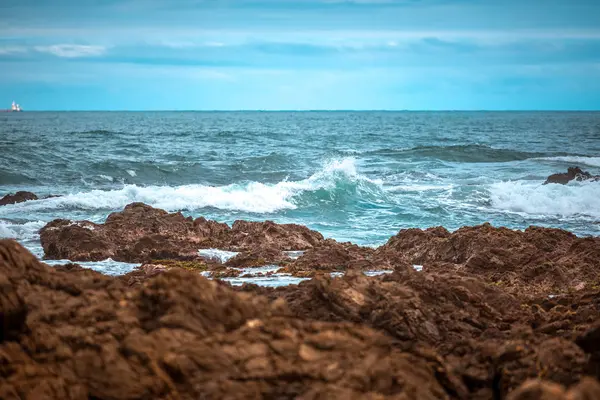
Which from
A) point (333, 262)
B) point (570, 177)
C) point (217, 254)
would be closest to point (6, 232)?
point (217, 254)

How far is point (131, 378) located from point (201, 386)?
0.34 metres

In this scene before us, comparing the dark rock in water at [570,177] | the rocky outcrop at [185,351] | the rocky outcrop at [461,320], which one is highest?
the rocky outcrop at [185,351]

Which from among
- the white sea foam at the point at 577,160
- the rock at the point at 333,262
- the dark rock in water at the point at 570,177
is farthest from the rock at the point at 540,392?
the white sea foam at the point at 577,160

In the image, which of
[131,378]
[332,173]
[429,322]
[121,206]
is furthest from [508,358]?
[332,173]

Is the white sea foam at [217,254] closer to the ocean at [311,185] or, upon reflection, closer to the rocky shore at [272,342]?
the ocean at [311,185]

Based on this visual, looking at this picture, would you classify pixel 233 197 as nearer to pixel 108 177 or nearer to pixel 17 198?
pixel 17 198

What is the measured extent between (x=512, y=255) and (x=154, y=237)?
5709mm

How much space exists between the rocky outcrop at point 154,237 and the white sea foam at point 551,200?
9.47 metres

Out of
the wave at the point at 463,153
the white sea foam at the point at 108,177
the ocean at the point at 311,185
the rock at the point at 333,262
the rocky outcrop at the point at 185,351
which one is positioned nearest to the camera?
the rocky outcrop at the point at 185,351

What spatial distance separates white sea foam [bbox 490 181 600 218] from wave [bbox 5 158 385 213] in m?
3.95

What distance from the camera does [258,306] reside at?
382 cm

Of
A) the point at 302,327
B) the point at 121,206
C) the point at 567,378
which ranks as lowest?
the point at 121,206

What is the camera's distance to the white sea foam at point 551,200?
19391 mm

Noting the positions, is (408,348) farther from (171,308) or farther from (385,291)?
(171,308)
